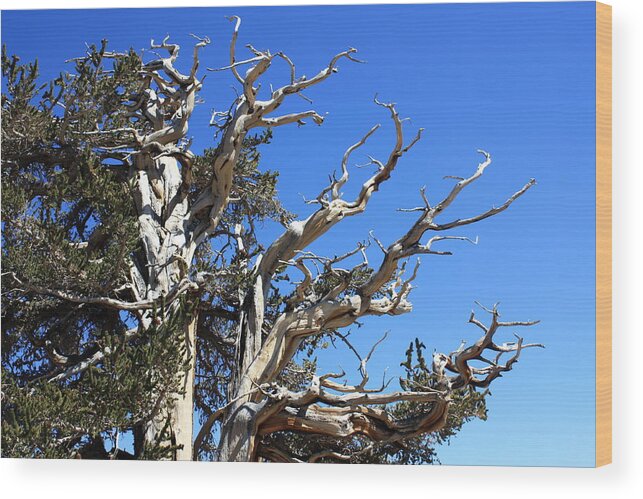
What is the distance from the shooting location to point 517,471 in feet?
19.1

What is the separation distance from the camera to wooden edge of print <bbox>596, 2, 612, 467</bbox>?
18.5 feet

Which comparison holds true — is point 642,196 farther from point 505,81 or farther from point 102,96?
point 102,96

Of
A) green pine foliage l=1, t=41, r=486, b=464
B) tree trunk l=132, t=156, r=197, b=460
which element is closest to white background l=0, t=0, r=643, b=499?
green pine foliage l=1, t=41, r=486, b=464

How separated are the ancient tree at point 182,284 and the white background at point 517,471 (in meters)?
0.20

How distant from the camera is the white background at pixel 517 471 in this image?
563cm

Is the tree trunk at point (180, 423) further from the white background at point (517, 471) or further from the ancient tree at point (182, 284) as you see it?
the white background at point (517, 471)

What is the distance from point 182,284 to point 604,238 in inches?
108

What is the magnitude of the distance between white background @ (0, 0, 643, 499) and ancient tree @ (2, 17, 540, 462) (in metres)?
0.20

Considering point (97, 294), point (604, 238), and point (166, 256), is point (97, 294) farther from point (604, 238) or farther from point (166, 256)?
point (604, 238)

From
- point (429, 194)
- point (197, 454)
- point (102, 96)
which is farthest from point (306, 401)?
point (102, 96)

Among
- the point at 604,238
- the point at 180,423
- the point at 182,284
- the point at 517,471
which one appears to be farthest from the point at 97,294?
the point at 604,238

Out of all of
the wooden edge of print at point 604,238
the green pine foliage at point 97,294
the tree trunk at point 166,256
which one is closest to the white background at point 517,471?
the wooden edge of print at point 604,238

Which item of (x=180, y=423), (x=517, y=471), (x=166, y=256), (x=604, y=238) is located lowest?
(x=517, y=471)

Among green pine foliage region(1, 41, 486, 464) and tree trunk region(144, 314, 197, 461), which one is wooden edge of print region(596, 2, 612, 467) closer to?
green pine foliage region(1, 41, 486, 464)
